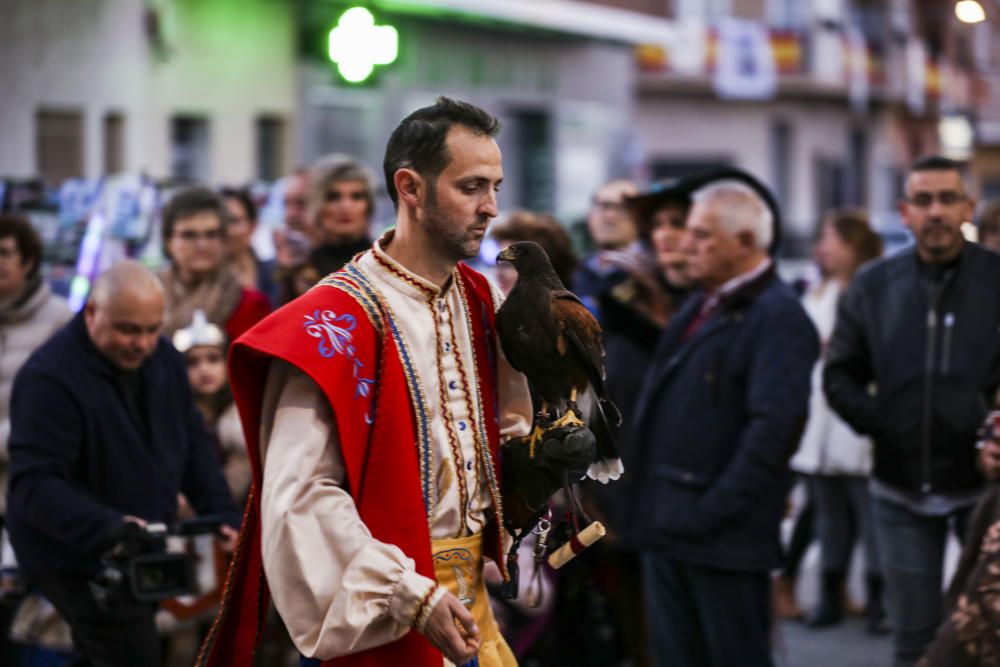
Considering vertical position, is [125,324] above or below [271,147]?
below

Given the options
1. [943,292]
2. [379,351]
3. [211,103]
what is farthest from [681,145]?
[379,351]

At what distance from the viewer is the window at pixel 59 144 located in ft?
49.0

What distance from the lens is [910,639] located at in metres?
6.83

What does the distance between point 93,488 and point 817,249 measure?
18.3 feet

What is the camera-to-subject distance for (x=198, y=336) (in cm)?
743

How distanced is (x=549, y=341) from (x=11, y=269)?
412cm

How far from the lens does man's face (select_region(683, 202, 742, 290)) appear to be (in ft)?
21.9

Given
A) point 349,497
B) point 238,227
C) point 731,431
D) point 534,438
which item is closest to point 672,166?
point 238,227

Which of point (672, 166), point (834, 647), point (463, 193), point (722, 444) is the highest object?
point (463, 193)

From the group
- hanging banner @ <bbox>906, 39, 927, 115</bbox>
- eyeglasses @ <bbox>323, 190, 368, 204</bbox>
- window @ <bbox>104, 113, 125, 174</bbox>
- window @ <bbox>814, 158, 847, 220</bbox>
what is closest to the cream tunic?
eyeglasses @ <bbox>323, 190, 368, 204</bbox>

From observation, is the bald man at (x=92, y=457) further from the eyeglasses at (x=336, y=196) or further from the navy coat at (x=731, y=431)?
the navy coat at (x=731, y=431)

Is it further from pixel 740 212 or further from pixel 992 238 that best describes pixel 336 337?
pixel 992 238

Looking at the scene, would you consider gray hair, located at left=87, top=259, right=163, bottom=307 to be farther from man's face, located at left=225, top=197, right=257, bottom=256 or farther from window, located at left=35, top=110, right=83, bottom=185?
window, located at left=35, top=110, right=83, bottom=185

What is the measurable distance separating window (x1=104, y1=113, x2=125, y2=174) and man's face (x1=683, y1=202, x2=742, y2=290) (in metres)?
10.4
